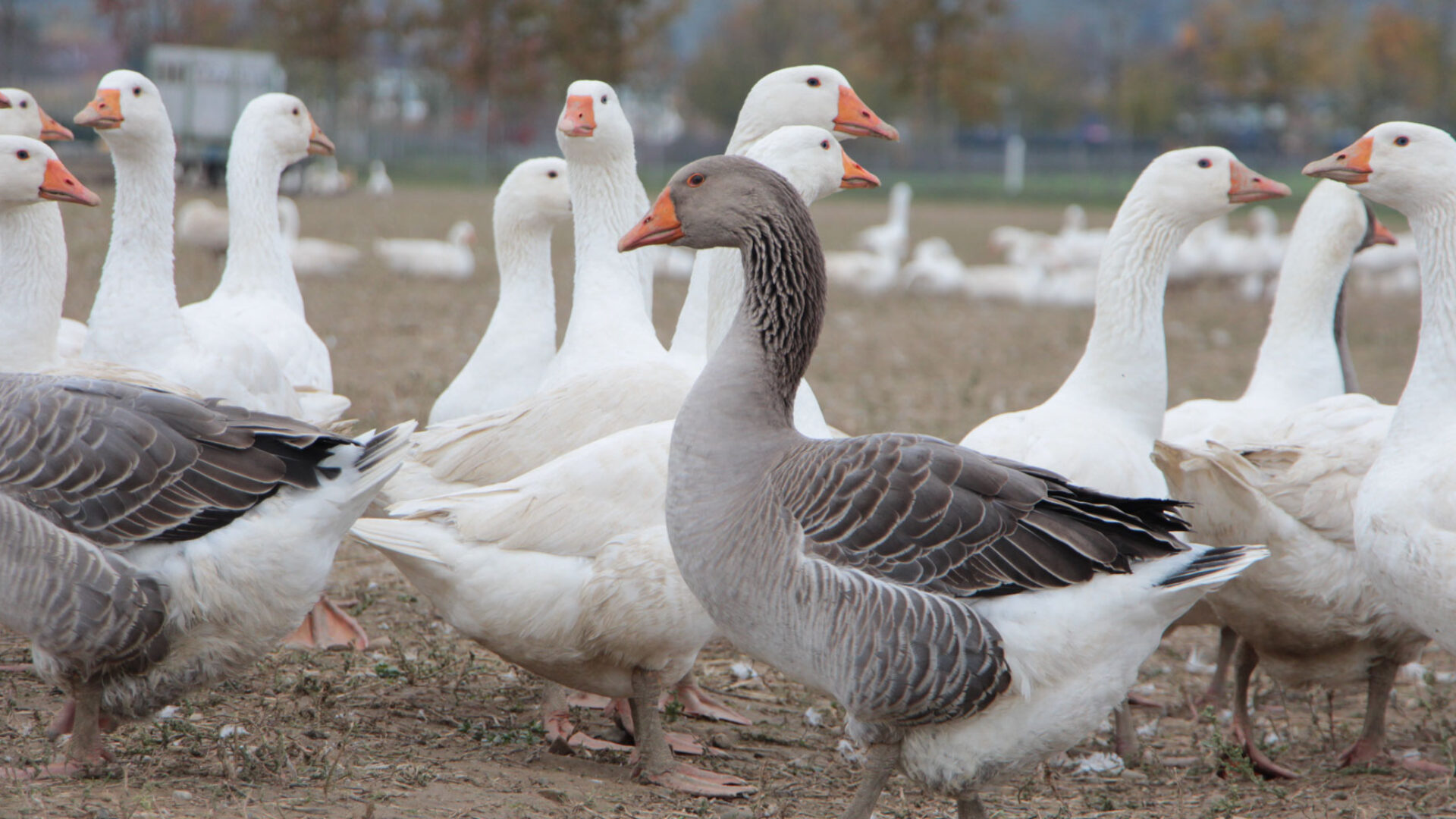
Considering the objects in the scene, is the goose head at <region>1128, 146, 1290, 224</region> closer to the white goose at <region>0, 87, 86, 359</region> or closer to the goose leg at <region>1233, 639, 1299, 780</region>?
the goose leg at <region>1233, 639, 1299, 780</region>

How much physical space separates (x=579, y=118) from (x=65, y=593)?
9.03ft

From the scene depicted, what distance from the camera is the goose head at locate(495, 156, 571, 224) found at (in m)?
6.16

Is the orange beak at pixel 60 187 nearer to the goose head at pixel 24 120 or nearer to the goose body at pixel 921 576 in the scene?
the goose head at pixel 24 120

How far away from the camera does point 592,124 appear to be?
5.31 metres

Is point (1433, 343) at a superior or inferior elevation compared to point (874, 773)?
superior

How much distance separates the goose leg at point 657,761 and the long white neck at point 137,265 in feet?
8.15

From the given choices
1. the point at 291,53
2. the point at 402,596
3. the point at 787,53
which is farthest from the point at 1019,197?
the point at 787,53

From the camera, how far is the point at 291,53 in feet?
140

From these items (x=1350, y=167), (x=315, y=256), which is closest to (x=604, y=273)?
(x=1350, y=167)

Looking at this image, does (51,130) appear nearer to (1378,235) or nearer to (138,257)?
(138,257)

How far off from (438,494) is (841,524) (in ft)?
5.53

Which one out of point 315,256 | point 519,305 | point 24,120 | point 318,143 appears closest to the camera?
point 24,120

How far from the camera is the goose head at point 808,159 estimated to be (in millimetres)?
4590

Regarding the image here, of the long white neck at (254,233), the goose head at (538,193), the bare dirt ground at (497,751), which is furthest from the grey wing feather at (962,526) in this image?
the long white neck at (254,233)
